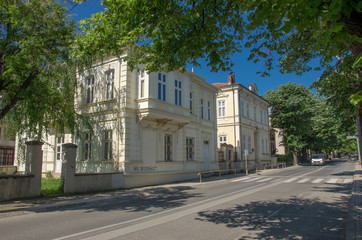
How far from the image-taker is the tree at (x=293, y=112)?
129ft

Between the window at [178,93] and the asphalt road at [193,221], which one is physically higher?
the window at [178,93]

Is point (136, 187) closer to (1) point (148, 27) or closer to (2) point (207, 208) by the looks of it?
(2) point (207, 208)

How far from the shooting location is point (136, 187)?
1602 cm

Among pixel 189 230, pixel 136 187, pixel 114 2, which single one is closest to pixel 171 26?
pixel 114 2

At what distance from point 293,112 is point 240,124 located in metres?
12.1

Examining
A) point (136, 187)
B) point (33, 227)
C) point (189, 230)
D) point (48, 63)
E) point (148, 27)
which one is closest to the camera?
point (189, 230)

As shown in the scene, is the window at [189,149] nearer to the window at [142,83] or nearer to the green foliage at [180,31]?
the window at [142,83]

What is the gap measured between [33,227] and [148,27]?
6.46 meters

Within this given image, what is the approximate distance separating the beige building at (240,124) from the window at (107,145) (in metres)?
15.5

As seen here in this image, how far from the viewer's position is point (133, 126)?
53.9ft

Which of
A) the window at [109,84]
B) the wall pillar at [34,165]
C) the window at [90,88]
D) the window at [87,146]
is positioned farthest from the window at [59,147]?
the wall pillar at [34,165]

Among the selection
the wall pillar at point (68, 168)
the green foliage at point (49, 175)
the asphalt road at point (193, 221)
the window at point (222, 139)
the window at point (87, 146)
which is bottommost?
the asphalt road at point (193, 221)

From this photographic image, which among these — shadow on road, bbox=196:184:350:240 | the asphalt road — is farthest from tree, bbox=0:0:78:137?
shadow on road, bbox=196:184:350:240

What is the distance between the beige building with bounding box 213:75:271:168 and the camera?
105 feet
